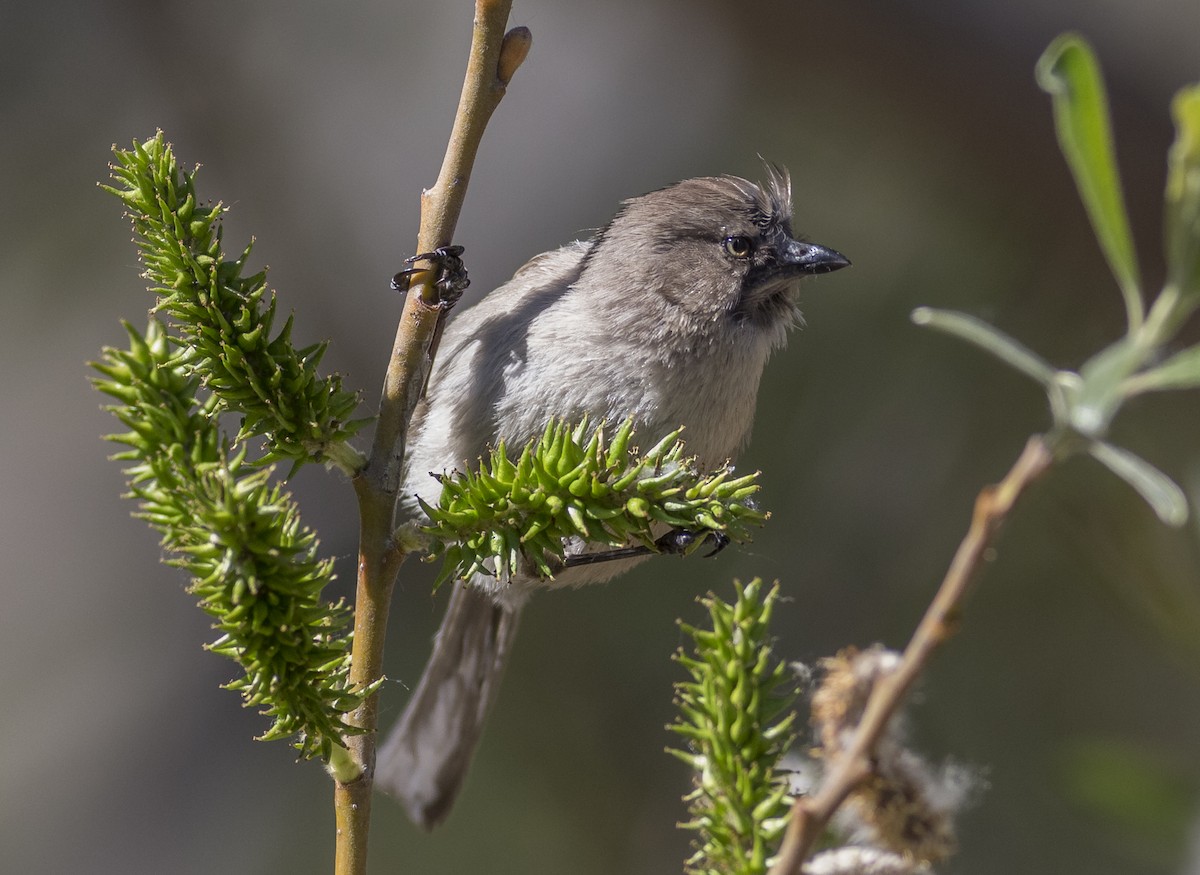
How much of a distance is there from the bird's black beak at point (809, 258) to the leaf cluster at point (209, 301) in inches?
67.7

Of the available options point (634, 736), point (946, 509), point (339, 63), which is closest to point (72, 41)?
point (339, 63)

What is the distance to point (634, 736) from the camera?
4.33 metres

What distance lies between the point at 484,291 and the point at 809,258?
1865 millimetres

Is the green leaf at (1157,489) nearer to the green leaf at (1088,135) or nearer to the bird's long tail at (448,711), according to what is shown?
the green leaf at (1088,135)

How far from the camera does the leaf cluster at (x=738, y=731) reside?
1.10 metres

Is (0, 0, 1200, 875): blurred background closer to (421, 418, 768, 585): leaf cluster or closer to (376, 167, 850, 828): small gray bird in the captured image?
(376, 167, 850, 828): small gray bird

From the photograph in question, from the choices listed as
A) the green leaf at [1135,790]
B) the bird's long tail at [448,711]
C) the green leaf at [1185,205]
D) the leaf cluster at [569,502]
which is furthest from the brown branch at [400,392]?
the bird's long tail at [448,711]

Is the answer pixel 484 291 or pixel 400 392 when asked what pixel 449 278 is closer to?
pixel 400 392

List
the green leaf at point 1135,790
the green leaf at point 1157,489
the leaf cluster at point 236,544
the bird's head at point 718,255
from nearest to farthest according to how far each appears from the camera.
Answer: the green leaf at point 1157,489 → the leaf cluster at point 236,544 → the green leaf at point 1135,790 → the bird's head at point 718,255

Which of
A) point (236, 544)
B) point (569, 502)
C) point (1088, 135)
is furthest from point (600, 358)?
point (1088, 135)

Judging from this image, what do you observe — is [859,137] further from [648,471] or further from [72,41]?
[648,471]

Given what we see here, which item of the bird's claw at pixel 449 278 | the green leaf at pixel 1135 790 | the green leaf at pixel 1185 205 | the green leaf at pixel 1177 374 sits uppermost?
the bird's claw at pixel 449 278

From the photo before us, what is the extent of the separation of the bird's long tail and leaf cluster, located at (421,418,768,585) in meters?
1.64

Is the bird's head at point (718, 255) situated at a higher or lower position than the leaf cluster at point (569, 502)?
higher
